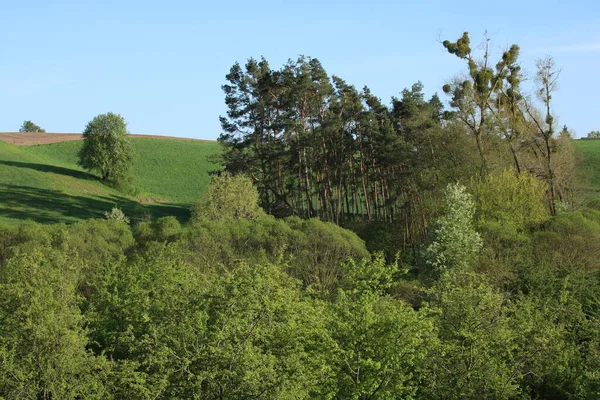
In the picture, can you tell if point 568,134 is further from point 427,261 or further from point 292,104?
point 427,261

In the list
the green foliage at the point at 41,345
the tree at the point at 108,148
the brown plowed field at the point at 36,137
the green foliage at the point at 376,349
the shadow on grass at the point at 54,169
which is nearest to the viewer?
the green foliage at the point at 41,345

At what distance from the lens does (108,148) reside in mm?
130750

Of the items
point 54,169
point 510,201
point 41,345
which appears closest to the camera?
point 41,345

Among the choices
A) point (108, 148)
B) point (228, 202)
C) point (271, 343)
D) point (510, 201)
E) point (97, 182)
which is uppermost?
point (108, 148)

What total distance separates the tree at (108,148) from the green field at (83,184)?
114 inches

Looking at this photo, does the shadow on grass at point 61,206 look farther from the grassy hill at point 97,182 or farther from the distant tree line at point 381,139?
the distant tree line at point 381,139

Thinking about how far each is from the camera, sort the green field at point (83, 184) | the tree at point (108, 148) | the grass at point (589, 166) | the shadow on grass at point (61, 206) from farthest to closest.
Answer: the tree at point (108, 148) → the green field at point (83, 184) → the shadow on grass at point (61, 206) → the grass at point (589, 166)

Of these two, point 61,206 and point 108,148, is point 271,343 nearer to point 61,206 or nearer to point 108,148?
point 61,206

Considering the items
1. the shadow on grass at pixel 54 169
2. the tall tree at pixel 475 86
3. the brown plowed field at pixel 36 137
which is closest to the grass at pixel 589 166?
the tall tree at pixel 475 86

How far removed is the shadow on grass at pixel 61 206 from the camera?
366 ft

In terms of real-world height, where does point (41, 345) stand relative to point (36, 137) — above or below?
below

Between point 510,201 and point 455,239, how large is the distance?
387 inches

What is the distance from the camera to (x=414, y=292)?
59156 millimetres

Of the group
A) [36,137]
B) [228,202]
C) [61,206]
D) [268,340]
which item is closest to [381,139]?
[228,202]
